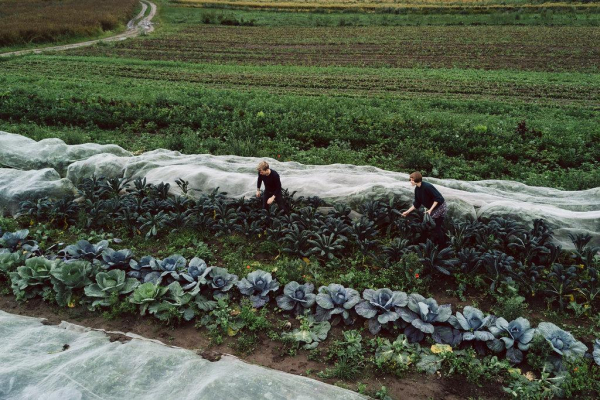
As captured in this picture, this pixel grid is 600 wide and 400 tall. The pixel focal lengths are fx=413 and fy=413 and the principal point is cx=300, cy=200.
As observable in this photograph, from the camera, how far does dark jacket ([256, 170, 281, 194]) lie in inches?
272

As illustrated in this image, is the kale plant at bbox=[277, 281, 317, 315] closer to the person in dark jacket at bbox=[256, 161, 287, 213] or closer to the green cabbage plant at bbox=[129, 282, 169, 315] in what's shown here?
the green cabbage plant at bbox=[129, 282, 169, 315]

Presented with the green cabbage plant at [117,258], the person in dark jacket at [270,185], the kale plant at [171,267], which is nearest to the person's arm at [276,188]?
the person in dark jacket at [270,185]

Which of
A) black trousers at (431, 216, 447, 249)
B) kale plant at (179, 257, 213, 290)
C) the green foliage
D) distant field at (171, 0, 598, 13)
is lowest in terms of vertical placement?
the green foliage

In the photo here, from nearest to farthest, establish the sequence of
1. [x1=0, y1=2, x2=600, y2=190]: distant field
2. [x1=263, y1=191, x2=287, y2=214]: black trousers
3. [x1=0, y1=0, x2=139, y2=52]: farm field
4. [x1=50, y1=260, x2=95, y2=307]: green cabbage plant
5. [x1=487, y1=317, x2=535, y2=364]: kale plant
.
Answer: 1. [x1=487, y1=317, x2=535, y2=364]: kale plant
2. [x1=50, y1=260, x2=95, y2=307]: green cabbage plant
3. [x1=263, y1=191, x2=287, y2=214]: black trousers
4. [x1=0, y1=2, x2=600, y2=190]: distant field
5. [x1=0, y1=0, x2=139, y2=52]: farm field

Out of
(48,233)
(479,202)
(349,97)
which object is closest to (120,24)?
(349,97)

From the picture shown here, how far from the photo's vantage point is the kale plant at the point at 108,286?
17.9 feet

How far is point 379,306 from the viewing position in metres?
5.12

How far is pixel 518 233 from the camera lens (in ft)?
20.5

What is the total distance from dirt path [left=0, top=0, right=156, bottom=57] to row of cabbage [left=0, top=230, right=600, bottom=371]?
1003 inches

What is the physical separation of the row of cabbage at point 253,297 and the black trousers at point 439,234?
140 centimetres

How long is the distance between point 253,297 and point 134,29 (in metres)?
37.4

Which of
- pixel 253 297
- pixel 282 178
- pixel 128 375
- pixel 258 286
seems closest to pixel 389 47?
pixel 282 178

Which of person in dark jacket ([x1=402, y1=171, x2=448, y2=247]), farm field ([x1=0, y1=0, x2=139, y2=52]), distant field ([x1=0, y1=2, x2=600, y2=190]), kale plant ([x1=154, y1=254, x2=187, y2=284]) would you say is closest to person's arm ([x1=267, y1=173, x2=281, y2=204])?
kale plant ([x1=154, y1=254, x2=187, y2=284])

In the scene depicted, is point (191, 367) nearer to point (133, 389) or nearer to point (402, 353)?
point (133, 389)
